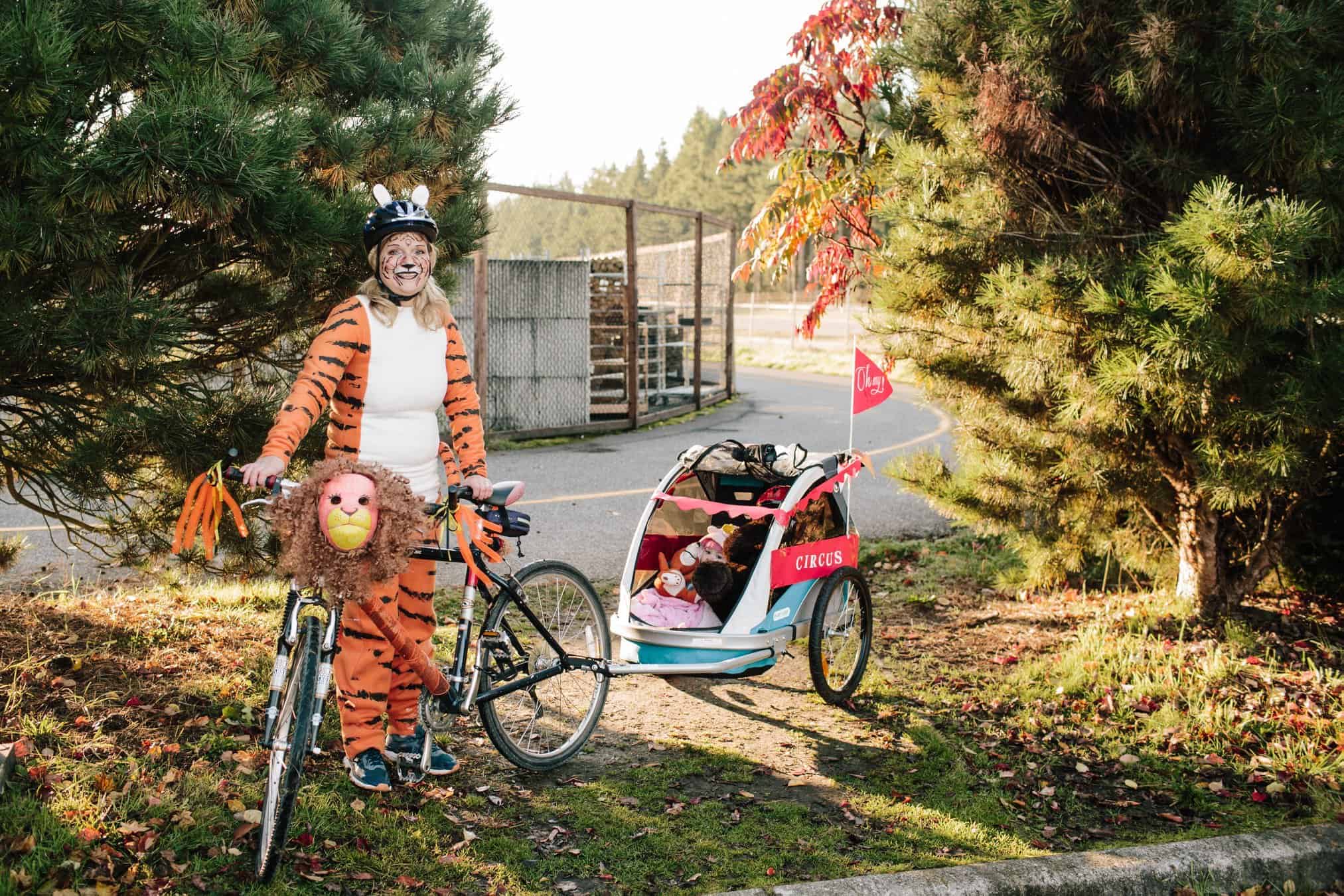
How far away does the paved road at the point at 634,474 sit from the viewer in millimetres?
8172

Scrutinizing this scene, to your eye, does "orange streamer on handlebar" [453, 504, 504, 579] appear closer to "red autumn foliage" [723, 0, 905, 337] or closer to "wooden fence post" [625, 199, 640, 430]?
"red autumn foliage" [723, 0, 905, 337]

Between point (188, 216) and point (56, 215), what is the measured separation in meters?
0.40

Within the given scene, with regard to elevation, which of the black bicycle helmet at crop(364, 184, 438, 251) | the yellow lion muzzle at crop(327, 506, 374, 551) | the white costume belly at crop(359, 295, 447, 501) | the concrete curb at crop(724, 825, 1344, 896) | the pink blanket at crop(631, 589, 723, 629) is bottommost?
the concrete curb at crop(724, 825, 1344, 896)

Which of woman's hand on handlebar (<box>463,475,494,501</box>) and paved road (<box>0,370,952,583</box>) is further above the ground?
woman's hand on handlebar (<box>463,475,494,501</box>)

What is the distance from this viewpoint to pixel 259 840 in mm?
3514

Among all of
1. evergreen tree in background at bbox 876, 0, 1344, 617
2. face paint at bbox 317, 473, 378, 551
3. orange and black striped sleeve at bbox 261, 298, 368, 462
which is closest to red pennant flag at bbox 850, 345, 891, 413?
evergreen tree in background at bbox 876, 0, 1344, 617

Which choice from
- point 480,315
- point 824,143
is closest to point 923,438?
point 480,315

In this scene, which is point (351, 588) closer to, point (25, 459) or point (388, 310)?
point (388, 310)

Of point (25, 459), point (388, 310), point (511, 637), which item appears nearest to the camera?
point (388, 310)

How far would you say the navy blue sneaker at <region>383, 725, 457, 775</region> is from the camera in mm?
4340

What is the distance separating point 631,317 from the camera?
1412cm

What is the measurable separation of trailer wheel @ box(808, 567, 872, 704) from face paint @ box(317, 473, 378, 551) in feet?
7.74

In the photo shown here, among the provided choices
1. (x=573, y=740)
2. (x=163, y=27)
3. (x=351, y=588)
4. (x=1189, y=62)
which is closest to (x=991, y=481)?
(x=1189, y=62)

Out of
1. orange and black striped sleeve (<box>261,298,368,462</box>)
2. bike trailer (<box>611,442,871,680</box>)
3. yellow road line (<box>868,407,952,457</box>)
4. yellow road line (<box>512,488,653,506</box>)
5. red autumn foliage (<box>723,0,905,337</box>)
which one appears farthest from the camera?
yellow road line (<box>868,407,952,457</box>)
